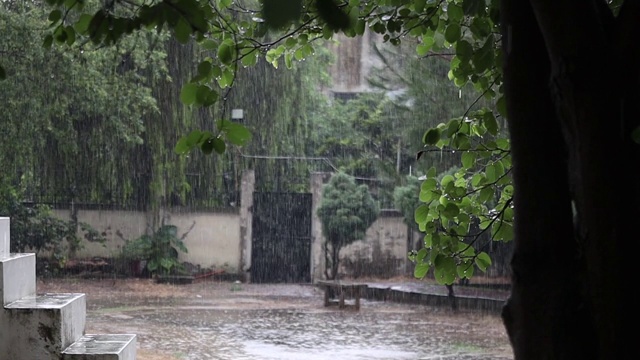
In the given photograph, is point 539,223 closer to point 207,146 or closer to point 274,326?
point 207,146

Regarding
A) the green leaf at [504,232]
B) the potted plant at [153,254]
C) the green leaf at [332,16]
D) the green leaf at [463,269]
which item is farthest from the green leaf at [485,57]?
the potted plant at [153,254]

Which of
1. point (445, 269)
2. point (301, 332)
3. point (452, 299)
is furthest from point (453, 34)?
point (452, 299)

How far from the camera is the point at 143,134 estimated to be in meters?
18.4

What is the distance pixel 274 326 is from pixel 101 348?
29.3 feet

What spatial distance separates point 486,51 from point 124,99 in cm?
1364

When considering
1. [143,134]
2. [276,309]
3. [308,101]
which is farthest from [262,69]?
[276,309]

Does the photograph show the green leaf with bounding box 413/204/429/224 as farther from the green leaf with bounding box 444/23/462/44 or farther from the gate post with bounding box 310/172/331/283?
the gate post with bounding box 310/172/331/283

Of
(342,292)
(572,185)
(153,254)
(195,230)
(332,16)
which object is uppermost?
(332,16)

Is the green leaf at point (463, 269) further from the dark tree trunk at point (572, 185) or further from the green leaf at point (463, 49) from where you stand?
the dark tree trunk at point (572, 185)

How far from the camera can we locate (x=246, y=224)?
2023 cm

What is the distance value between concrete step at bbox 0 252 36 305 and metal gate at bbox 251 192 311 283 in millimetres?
15667

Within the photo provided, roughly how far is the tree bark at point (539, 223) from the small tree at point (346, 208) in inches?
670

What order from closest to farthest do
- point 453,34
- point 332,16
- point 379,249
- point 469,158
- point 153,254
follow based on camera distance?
point 332,16
point 453,34
point 469,158
point 153,254
point 379,249

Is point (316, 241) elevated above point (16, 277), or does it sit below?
below
